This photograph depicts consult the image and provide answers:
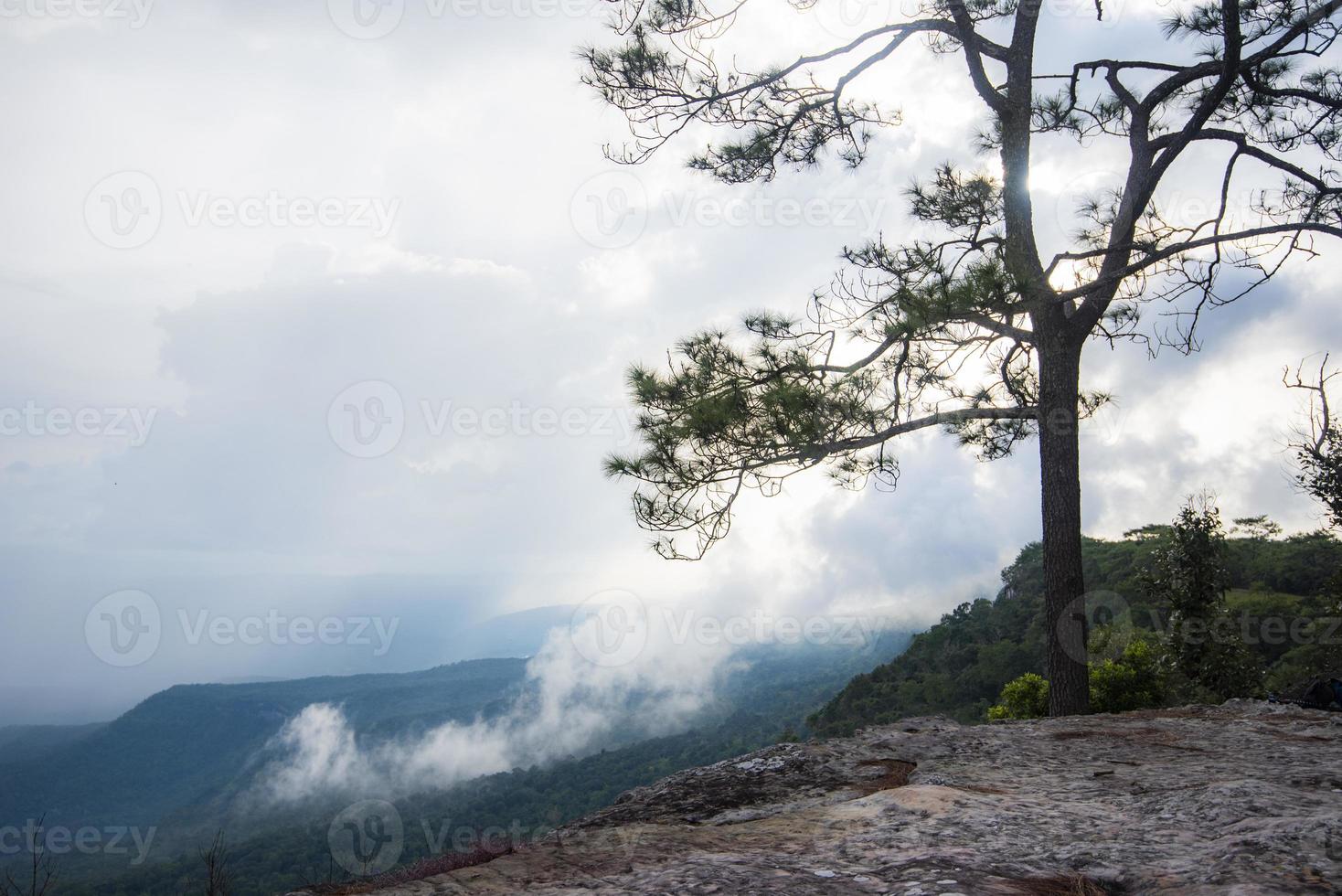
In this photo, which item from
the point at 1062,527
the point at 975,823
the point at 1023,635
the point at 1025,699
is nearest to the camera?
the point at 975,823

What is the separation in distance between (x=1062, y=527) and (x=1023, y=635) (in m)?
14.6

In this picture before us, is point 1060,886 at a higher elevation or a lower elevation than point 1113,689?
higher

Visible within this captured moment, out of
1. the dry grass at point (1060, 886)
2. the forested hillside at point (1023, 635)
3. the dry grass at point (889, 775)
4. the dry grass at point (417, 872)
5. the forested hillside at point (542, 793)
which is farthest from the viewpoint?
the forested hillside at point (542, 793)

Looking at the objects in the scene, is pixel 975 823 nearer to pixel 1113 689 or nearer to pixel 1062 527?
pixel 1062 527

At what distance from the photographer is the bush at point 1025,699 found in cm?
788

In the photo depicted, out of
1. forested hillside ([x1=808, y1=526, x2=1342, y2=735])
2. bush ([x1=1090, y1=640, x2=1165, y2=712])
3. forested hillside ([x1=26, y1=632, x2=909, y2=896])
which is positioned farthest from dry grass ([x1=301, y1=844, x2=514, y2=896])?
forested hillside ([x1=808, y1=526, x2=1342, y2=735])

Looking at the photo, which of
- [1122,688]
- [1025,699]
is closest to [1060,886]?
[1025,699]

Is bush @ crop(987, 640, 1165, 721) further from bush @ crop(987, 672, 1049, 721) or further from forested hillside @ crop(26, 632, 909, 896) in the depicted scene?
forested hillside @ crop(26, 632, 909, 896)

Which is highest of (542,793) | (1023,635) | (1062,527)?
(1062,527)

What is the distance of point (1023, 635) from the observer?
63.0 feet

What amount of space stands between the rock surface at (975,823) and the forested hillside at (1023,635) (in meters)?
7.74

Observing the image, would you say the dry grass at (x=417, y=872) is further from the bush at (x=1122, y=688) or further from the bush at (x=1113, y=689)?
the bush at (x=1122, y=688)

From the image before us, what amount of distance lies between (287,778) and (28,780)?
A: 22345mm

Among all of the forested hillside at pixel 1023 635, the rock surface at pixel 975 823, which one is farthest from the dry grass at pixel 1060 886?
the forested hillside at pixel 1023 635
